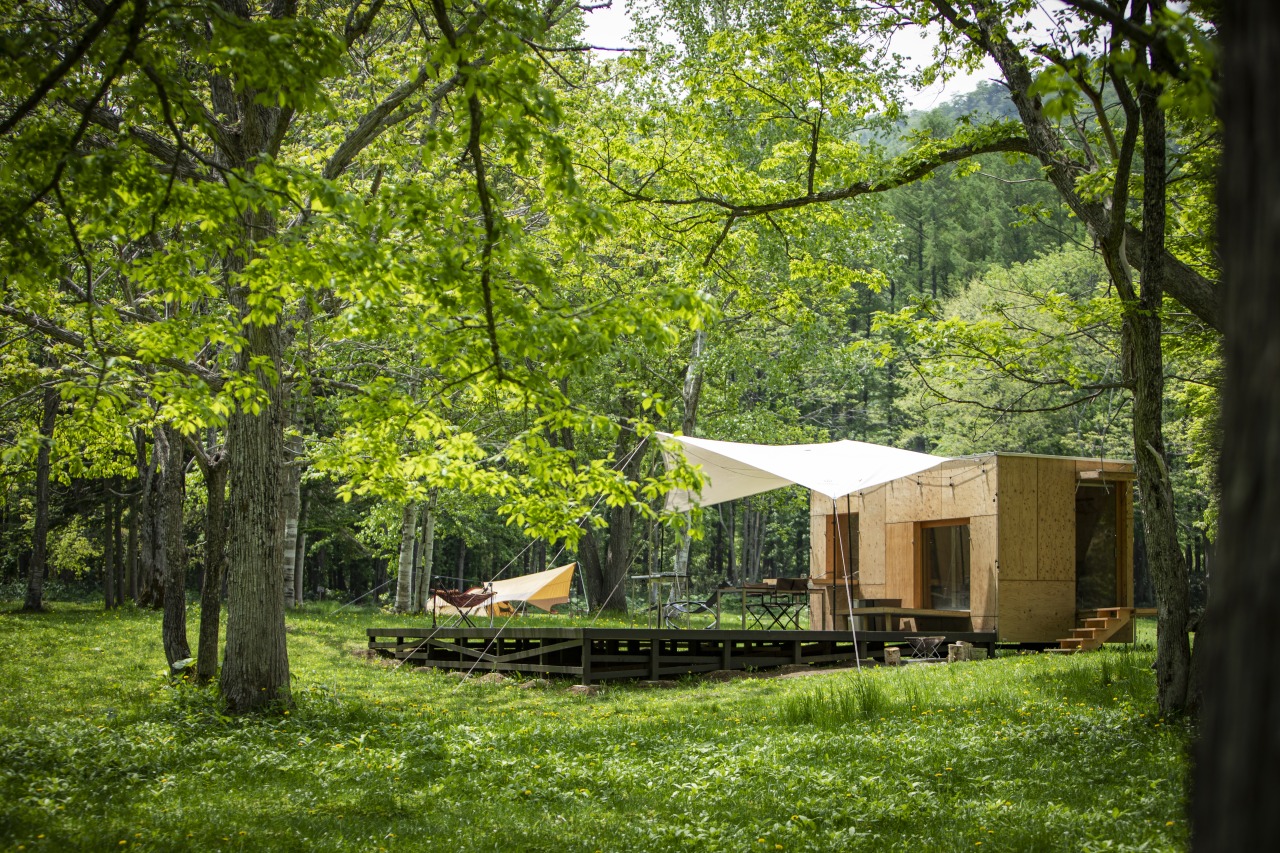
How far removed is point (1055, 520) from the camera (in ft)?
45.4

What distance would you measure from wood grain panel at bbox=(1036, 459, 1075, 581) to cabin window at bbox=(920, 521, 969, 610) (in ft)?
3.61

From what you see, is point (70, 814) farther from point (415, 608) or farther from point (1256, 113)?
point (415, 608)

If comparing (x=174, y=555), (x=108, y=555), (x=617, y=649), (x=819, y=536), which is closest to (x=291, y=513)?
(x=108, y=555)

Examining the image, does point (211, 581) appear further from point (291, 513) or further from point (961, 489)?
point (291, 513)

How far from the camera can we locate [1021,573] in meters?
13.6

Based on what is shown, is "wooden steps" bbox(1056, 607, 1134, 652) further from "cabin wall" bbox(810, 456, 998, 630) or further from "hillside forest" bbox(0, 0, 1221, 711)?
"hillside forest" bbox(0, 0, 1221, 711)

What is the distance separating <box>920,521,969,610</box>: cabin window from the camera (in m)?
14.7

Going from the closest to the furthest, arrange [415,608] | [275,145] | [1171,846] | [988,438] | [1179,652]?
[1171,846] → [1179,652] → [275,145] → [415,608] → [988,438]

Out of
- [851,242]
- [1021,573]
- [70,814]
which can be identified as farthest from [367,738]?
[851,242]

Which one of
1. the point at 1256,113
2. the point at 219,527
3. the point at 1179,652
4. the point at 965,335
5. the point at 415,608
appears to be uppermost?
the point at 965,335

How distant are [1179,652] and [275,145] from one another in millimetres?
7033

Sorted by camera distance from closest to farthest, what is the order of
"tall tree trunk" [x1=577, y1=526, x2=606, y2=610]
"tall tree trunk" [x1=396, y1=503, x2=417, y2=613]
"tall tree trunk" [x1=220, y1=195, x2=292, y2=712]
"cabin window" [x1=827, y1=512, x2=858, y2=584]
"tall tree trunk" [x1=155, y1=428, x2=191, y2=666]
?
"tall tree trunk" [x1=220, y1=195, x2=292, y2=712] → "tall tree trunk" [x1=155, y1=428, x2=191, y2=666] → "cabin window" [x1=827, y1=512, x2=858, y2=584] → "tall tree trunk" [x1=396, y1=503, x2=417, y2=613] → "tall tree trunk" [x1=577, y1=526, x2=606, y2=610]

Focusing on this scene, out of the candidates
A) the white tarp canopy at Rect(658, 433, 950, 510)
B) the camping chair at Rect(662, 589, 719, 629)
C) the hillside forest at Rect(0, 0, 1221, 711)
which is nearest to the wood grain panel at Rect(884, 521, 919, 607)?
the white tarp canopy at Rect(658, 433, 950, 510)

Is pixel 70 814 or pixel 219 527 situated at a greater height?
pixel 219 527
